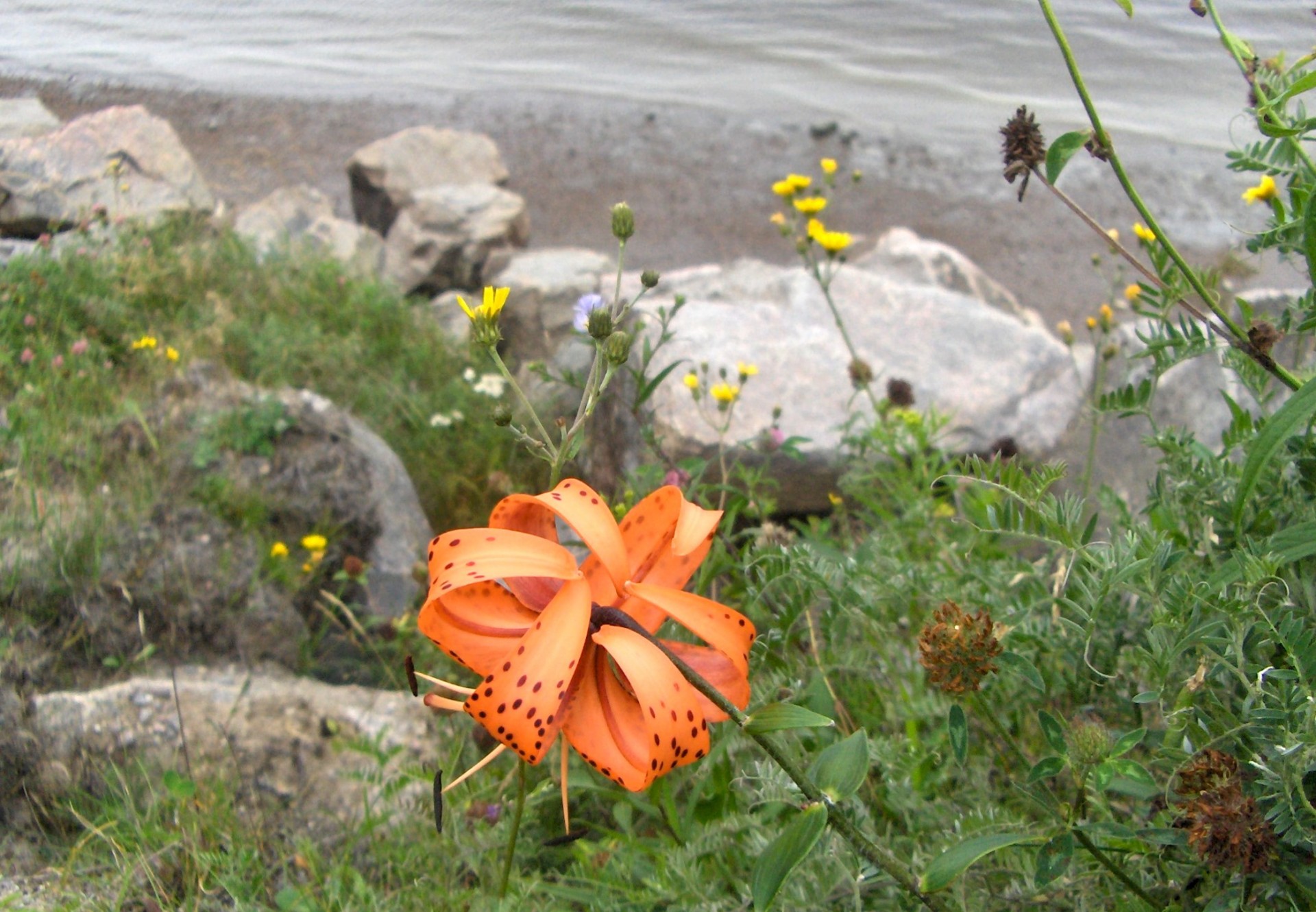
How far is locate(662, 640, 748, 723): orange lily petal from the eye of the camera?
98 centimetres

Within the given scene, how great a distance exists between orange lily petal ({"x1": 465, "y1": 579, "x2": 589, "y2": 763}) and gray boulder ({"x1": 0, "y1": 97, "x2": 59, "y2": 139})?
2167 mm

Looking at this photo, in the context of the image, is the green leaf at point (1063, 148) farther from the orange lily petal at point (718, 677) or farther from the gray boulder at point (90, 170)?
the gray boulder at point (90, 170)

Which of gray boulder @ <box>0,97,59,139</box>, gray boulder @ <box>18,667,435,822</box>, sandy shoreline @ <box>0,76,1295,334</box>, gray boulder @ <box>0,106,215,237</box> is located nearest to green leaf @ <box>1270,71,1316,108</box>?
gray boulder @ <box>18,667,435,822</box>

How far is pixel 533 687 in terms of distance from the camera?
845 millimetres

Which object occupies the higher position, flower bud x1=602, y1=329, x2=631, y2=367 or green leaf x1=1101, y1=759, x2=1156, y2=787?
flower bud x1=602, y1=329, x2=631, y2=367

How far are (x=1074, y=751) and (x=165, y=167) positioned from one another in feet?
11.6

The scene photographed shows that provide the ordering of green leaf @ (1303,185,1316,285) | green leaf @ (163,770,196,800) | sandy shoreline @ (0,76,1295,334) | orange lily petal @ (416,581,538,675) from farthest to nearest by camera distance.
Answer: sandy shoreline @ (0,76,1295,334) → green leaf @ (163,770,196,800) → green leaf @ (1303,185,1316,285) → orange lily petal @ (416,581,538,675)

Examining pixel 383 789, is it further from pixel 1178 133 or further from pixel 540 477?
pixel 1178 133

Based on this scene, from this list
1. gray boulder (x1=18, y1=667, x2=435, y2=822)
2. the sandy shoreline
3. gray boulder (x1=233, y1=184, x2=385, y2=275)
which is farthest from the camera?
the sandy shoreline

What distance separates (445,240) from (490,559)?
15.5 feet

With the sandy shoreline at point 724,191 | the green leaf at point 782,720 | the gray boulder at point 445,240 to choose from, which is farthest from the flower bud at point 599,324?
the gray boulder at point 445,240

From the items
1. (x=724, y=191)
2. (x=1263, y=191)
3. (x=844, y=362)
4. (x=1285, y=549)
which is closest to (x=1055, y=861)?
(x=1285, y=549)

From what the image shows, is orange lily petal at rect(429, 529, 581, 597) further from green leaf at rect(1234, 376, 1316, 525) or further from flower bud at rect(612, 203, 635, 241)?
green leaf at rect(1234, 376, 1316, 525)

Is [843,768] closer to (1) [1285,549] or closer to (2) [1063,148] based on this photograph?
(1) [1285,549]
